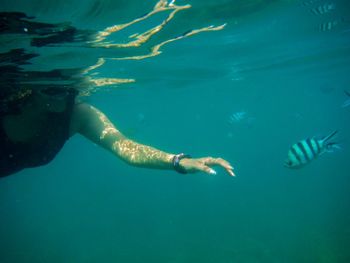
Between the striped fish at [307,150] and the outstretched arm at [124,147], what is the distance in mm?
2908

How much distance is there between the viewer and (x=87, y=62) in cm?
1410

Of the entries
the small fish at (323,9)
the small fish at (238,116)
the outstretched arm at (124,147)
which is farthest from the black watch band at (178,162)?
the small fish at (323,9)

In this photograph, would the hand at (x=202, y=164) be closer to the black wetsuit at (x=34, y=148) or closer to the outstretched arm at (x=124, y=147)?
the outstretched arm at (x=124, y=147)

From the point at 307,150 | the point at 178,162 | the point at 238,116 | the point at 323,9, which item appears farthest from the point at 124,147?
the point at 323,9

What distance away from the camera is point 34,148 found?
6.45 metres

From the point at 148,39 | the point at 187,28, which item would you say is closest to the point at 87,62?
the point at 148,39

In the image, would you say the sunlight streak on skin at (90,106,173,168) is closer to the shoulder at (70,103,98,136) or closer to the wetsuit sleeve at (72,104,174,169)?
the wetsuit sleeve at (72,104,174,169)

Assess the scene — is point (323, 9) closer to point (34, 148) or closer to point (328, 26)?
point (328, 26)

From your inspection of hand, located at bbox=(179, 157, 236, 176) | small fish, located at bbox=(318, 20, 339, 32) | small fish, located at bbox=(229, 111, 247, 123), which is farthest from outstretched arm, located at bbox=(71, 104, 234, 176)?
small fish, located at bbox=(318, 20, 339, 32)

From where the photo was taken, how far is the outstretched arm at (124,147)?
432 cm

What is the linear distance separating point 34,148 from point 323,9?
579 inches

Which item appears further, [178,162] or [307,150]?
[307,150]

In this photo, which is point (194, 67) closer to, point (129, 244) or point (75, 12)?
point (75, 12)

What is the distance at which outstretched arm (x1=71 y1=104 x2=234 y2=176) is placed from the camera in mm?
4320
